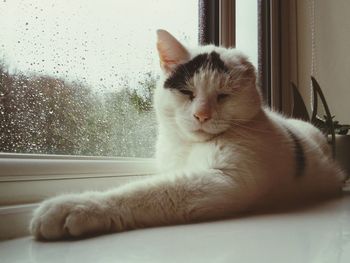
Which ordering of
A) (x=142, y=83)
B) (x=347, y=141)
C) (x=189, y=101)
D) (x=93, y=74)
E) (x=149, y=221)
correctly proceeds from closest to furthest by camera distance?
(x=149, y=221) < (x=189, y=101) < (x=93, y=74) < (x=142, y=83) < (x=347, y=141)

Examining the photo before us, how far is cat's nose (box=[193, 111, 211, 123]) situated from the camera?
43.2 inches

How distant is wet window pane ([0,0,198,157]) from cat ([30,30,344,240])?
0.23 m

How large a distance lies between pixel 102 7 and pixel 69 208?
0.85 m

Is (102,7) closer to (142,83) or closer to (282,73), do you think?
(142,83)

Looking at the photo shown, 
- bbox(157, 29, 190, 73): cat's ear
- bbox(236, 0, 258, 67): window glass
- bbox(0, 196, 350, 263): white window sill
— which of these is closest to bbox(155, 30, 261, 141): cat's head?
bbox(157, 29, 190, 73): cat's ear

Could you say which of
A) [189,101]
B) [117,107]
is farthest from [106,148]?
[189,101]

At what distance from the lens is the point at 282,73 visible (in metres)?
2.64

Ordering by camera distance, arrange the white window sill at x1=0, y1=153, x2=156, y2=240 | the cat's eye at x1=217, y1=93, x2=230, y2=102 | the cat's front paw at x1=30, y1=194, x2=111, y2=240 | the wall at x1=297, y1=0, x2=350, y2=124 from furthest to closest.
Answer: the wall at x1=297, y1=0, x2=350, y2=124, the cat's eye at x1=217, y1=93, x2=230, y2=102, the white window sill at x1=0, y1=153, x2=156, y2=240, the cat's front paw at x1=30, y1=194, x2=111, y2=240

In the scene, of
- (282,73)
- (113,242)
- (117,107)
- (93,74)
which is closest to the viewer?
(113,242)

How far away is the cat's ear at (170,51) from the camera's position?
122 centimetres

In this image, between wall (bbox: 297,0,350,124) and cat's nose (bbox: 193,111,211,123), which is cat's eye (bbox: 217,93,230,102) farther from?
wall (bbox: 297,0,350,124)

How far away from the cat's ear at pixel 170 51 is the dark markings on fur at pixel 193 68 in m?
0.04

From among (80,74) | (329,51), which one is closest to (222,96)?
(80,74)

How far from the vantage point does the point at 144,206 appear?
0.89m
